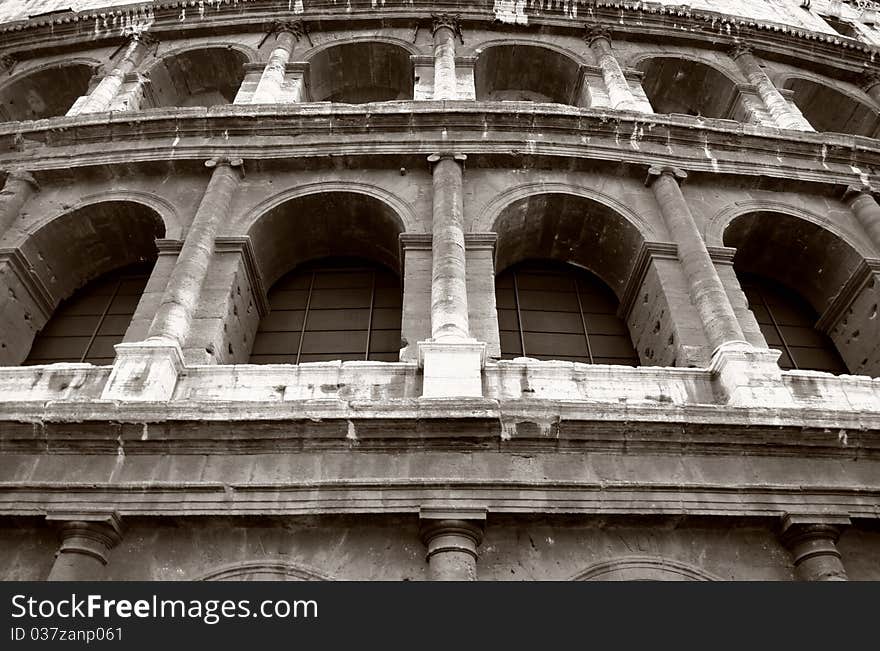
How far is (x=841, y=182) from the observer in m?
10.3

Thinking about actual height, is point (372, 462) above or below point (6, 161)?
below

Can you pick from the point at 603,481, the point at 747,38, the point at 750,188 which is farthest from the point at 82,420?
the point at 747,38

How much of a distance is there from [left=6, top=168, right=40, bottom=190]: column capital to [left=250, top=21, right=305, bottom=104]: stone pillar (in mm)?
3426

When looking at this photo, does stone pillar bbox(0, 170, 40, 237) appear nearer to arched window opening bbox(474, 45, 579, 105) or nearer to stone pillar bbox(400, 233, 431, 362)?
Answer: stone pillar bbox(400, 233, 431, 362)

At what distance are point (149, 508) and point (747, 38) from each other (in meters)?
14.2

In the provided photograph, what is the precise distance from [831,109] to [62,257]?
14.2 metres

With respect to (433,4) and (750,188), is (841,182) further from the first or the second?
(433,4)

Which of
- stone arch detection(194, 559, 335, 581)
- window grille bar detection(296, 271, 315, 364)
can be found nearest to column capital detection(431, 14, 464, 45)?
window grille bar detection(296, 271, 315, 364)

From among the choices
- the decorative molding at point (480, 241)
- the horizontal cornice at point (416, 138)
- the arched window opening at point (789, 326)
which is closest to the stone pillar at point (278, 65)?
the horizontal cornice at point (416, 138)

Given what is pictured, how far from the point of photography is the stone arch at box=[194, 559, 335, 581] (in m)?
5.96

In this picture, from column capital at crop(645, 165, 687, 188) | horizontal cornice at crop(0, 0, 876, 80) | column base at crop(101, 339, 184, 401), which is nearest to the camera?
column base at crop(101, 339, 184, 401)

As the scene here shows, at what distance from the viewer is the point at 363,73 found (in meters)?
13.9

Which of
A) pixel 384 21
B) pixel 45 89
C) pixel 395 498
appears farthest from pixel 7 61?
pixel 395 498
